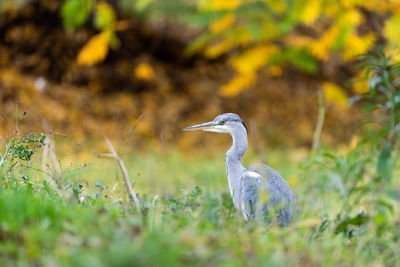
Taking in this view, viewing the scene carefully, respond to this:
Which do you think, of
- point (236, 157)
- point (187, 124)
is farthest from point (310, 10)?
point (187, 124)

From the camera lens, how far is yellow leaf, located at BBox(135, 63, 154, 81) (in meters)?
11.7

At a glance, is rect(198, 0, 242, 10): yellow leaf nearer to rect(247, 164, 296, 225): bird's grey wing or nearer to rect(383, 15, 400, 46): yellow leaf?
rect(383, 15, 400, 46): yellow leaf

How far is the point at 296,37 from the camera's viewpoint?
32.9 ft

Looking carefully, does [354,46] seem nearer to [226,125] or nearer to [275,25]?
[275,25]

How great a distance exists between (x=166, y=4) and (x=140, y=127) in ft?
10.0

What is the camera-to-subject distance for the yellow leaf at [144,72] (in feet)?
38.3

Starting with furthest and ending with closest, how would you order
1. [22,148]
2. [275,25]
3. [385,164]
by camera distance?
[275,25] → [22,148] → [385,164]

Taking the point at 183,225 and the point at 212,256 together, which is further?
the point at 183,225

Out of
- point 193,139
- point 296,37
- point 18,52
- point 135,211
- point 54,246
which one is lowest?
point 54,246

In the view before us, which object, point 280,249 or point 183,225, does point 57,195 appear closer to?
point 183,225

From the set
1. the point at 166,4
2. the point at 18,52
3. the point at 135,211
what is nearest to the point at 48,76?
the point at 18,52

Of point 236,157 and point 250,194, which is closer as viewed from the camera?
point 250,194

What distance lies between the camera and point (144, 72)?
1163 cm

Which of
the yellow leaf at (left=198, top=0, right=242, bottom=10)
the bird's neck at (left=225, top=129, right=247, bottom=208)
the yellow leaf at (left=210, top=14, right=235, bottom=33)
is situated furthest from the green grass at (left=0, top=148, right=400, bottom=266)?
the yellow leaf at (left=210, top=14, right=235, bottom=33)
